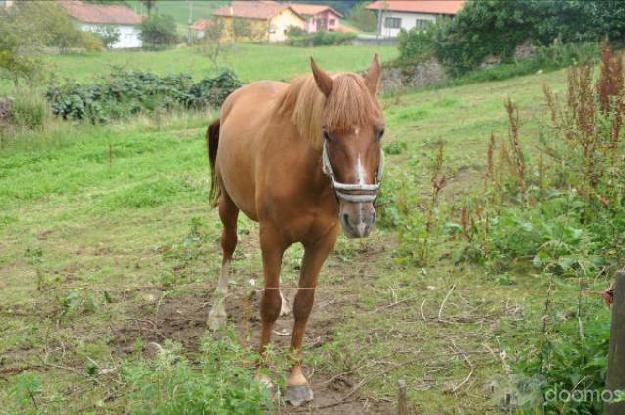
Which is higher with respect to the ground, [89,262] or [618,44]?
[618,44]

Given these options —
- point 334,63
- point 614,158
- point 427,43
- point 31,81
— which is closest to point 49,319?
point 614,158

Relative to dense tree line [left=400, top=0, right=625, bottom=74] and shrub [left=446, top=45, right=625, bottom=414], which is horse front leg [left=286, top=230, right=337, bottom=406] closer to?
shrub [left=446, top=45, right=625, bottom=414]

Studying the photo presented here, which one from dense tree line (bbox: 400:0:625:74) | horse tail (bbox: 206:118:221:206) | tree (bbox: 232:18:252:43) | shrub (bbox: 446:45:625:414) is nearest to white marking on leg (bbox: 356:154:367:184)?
shrub (bbox: 446:45:625:414)

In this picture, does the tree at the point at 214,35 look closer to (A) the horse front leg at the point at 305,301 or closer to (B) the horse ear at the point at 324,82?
(A) the horse front leg at the point at 305,301

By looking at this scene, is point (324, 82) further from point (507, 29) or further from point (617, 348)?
point (507, 29)

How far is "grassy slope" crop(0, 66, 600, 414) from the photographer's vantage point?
4211 mm

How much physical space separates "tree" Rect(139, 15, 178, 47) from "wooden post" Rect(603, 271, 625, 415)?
177 feet

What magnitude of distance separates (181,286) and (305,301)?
2120 millimetres

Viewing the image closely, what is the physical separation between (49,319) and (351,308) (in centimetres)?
235

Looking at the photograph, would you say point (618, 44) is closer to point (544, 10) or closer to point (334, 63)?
point (544, 10)

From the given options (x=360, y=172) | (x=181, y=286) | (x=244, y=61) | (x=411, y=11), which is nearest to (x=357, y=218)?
(x=360, y=172)

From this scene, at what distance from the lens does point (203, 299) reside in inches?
226

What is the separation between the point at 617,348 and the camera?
9.26 ft

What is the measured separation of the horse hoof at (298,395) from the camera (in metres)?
3.98
